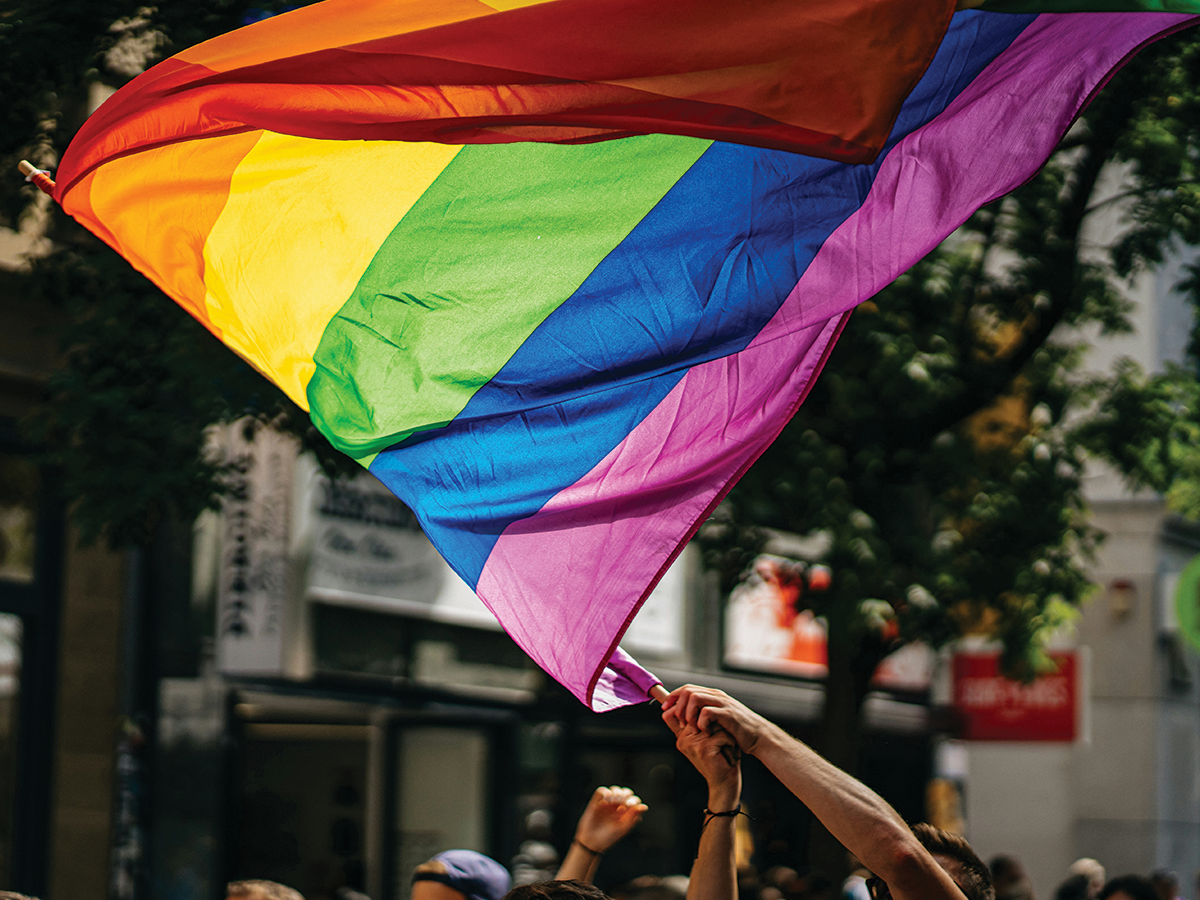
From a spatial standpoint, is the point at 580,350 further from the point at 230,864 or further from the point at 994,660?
the point at 994,660

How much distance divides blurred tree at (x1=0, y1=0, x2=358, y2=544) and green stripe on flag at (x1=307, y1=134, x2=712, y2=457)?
3288mm

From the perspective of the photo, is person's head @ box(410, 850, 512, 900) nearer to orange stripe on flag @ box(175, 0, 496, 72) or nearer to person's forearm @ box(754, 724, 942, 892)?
person's forearm @ box(754, 724, 942, 892)

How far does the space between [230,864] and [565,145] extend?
8.80 metres

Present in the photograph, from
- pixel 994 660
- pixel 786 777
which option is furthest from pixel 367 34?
pixel 994 660

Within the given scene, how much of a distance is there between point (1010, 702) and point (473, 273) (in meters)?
17.2

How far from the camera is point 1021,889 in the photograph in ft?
41.5

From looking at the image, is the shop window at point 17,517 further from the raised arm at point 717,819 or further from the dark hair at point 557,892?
the dark hair at point 557,892

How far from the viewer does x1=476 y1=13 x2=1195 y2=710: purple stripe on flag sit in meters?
4.35

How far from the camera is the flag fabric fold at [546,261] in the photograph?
4.41 meters

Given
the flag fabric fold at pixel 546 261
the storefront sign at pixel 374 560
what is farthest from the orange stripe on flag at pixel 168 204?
the storefront sign at pixel 374 560

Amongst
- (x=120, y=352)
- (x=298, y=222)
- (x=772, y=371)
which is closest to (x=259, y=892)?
(x=298, y=222)

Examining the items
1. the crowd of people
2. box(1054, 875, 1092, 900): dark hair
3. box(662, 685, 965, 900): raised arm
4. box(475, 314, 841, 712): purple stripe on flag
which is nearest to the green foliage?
box(1054, 875, 1092, 900): dark hair

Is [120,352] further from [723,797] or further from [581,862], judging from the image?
[723,797]

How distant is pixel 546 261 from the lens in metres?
4.66
